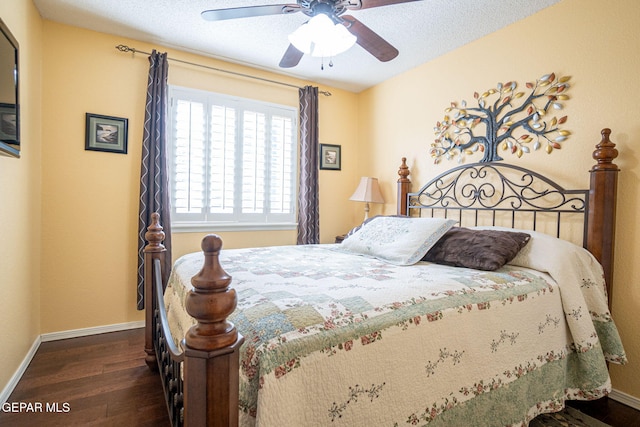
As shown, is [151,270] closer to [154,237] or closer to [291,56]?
[154,237]

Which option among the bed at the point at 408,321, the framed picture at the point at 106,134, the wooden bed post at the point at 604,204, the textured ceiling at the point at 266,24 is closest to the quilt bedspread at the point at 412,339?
the bed at the point at 408,321

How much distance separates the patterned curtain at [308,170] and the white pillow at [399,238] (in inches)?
41.0

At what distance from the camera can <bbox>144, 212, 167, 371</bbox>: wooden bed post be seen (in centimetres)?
203

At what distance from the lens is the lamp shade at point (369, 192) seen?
3.44m

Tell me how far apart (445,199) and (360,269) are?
1498 mm

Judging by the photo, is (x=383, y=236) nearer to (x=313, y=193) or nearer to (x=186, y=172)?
(x=313, y=193)

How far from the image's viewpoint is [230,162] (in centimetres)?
321

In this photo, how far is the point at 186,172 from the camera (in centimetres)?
301

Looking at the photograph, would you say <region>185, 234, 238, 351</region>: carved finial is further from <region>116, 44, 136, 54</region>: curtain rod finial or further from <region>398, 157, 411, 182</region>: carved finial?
<region>116, 44, 136, 54</region>: curtain rod finial

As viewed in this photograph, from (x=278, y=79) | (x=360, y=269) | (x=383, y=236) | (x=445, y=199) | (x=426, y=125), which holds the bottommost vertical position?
(x=360, y=269)

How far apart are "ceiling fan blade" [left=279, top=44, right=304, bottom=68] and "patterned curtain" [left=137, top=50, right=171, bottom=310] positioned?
4.11 feet

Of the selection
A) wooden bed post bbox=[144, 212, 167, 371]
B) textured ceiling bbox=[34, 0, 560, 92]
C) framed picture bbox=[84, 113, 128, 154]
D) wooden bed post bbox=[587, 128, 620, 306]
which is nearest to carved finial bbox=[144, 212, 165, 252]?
wooden bed post bbox=[144, 212, 167, 371]

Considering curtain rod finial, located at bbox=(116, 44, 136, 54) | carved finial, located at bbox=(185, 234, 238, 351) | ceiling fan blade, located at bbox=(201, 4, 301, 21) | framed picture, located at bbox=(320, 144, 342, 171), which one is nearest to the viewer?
carved finial, located at bbox=(185, 234, 238, 351)

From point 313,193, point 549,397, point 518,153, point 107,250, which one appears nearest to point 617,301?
point 549,397
